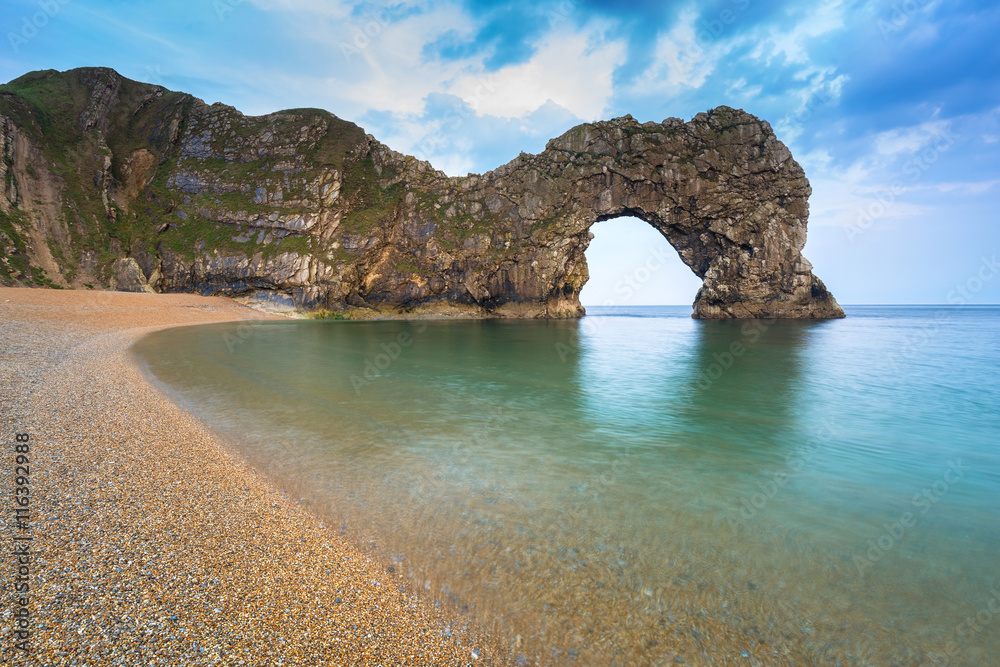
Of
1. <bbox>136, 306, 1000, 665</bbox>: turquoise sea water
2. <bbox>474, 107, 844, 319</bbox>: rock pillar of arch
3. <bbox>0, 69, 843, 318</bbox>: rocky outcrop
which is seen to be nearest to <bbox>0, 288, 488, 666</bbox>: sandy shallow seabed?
<bbox>136, 306, 1000, 665</bbox>: turquoise sea water

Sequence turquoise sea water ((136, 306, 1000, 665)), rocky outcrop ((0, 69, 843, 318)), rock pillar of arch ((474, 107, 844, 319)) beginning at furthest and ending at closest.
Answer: rock pillar of arch ((474, 107, 844, 319))
rocky outcrop ((0, 69, 843, 318))
turquoise sea water ((136, 306, 1000, 665))

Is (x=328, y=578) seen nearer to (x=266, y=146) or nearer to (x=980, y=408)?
(x=980, y=408)

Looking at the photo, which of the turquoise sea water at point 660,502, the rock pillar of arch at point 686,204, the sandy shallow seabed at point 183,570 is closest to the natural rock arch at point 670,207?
the rock pillar of arch at point 686,204

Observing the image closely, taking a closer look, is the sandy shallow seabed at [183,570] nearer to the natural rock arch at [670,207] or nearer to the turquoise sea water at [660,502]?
the turquoise sea water at [660,502]

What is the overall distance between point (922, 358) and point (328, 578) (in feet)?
111

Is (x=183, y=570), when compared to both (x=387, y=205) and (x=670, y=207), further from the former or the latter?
(x=670, y=207)

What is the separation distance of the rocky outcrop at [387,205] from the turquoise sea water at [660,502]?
50486mm

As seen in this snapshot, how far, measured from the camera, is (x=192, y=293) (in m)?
56.2

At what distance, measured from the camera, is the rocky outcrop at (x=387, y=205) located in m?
56.9

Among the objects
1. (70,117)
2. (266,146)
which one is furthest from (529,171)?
(70,117)

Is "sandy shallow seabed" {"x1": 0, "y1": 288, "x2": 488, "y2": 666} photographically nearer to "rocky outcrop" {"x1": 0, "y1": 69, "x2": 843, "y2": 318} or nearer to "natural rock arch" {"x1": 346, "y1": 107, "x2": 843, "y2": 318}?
"rocky outcrop" {"x1": 0, "y1": 69, "x2": 843, "y2": 318}

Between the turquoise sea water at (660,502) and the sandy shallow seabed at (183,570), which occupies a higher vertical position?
the sandy shallow seabed at (183,570)

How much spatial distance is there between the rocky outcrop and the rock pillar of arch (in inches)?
9.5

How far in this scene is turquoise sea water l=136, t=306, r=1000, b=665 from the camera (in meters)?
3.68
